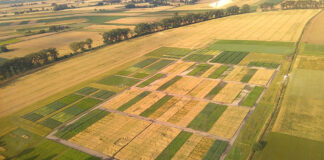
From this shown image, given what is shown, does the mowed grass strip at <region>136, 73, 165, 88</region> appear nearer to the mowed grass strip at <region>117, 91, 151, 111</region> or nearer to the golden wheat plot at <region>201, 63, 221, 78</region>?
the mowed grass strip at <region>117, 91, 151, 111</region>

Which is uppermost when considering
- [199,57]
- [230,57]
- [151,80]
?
[230,57]

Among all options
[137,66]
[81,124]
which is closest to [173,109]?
[81,124]

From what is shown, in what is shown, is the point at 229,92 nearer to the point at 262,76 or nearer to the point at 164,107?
the point at 262,76

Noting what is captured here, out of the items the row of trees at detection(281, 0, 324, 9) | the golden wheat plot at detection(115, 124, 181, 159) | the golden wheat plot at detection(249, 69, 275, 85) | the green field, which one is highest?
the row of trees at detection(281, 0, 324, 9)

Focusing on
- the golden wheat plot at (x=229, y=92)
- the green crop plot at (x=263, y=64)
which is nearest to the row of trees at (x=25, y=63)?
the golden wheat plot at (x=229, y=92)

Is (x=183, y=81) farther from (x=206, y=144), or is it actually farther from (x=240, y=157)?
(x=240, y=157)

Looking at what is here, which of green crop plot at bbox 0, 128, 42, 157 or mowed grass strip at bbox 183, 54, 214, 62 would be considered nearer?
green crop plot at bbox 0, 128, 42, 157

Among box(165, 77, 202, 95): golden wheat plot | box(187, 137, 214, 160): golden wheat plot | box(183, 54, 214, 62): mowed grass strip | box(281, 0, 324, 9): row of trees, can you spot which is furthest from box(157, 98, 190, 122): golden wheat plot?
box(281, 0, 324, 9): row of trees
